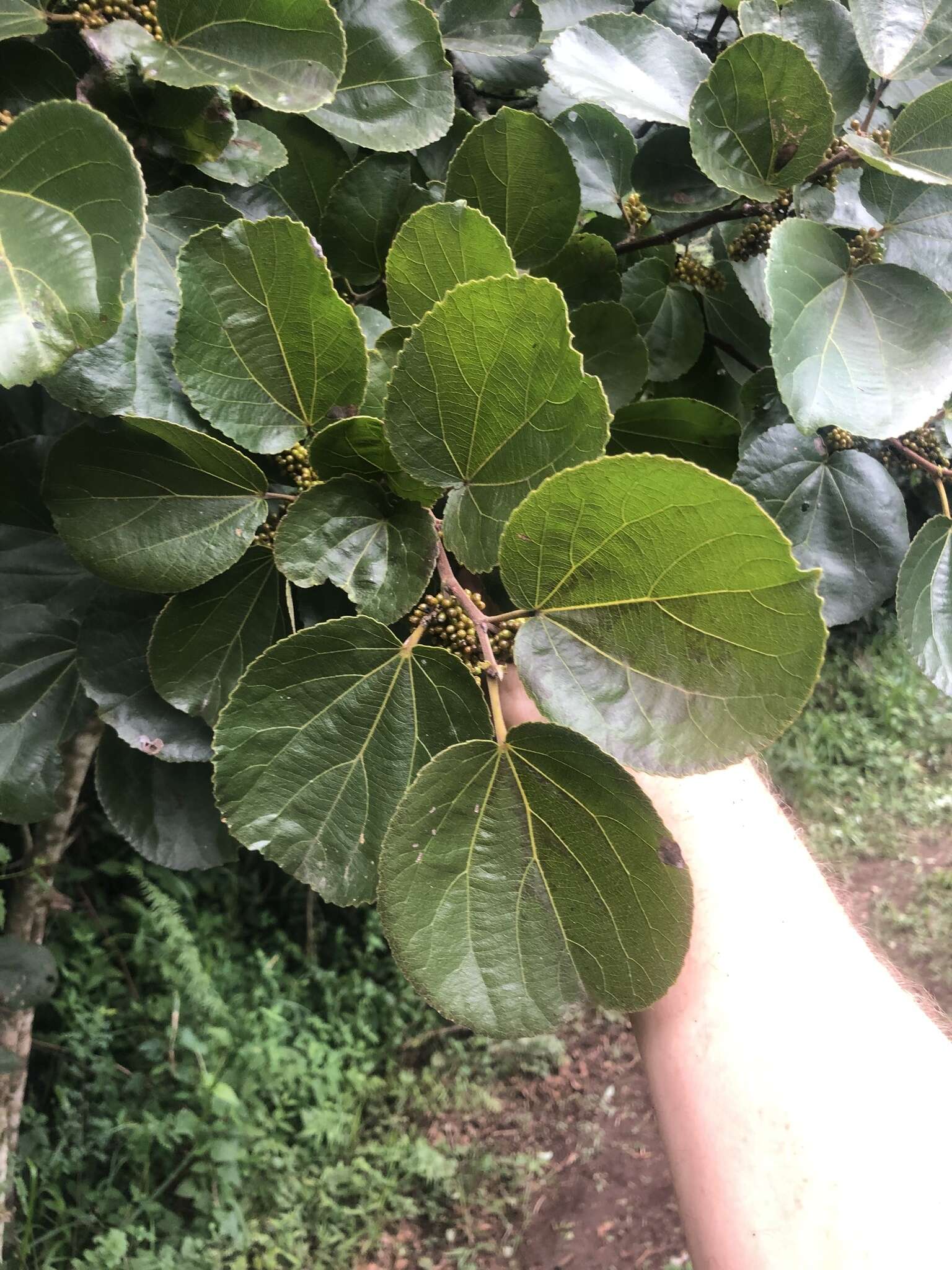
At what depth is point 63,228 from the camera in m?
0.35

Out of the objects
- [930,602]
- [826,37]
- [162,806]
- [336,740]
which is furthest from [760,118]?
[162,806]

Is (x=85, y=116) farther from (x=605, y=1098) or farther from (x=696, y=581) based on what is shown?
(x=605, y=1098)

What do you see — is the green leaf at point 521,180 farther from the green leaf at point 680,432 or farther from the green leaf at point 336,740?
the green leaf at point 336,740

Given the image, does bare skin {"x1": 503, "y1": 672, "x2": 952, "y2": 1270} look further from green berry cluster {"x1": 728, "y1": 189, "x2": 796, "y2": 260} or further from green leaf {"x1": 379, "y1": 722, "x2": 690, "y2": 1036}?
green berry cluster {"x1": 728, "y1": 189, "x2": 796, "y2": 260}

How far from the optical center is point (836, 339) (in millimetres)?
488

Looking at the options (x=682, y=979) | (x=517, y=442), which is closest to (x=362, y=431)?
(x=517, y=442)

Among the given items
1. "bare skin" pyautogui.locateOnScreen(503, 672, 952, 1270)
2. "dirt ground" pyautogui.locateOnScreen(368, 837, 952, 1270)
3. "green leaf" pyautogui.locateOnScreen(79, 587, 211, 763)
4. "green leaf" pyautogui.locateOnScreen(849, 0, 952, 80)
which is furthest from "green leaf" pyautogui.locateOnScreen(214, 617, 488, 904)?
"dirt ground" pyautogui.locateOnScreen(368, 837, 952, 1270)

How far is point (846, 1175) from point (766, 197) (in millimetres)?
590

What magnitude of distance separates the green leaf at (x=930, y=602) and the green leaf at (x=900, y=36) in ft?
0.91

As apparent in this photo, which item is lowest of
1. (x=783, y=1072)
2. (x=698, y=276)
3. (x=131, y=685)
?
(x=783, y=1072)

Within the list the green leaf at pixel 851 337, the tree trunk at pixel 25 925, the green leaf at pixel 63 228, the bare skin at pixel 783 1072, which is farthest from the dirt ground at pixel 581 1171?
the green leaf at pixel 63 228

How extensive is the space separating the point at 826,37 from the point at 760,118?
92 mm

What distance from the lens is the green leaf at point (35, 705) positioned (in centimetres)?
59

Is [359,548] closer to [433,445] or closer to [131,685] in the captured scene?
[433,445]
